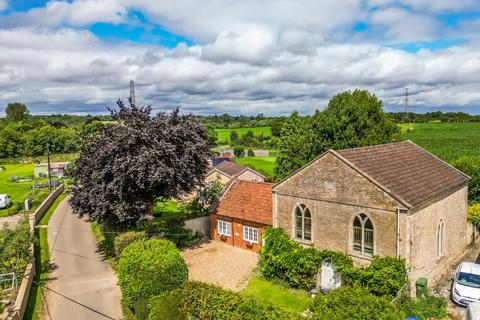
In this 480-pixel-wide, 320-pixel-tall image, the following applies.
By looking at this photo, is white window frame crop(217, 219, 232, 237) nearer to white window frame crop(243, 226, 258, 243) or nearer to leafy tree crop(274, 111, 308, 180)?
white window frame crop(243, 226, 258, 243)

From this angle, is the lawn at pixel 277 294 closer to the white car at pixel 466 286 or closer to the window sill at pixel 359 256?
the window sill at pixel 359 256

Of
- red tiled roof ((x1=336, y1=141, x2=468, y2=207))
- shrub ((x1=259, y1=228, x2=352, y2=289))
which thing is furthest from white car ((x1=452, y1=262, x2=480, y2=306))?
shrub ((x1=259, y1=228, x2=352, y2=289))

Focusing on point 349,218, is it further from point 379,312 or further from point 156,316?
point 156,316

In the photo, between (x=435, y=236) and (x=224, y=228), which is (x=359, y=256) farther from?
(x=224, y=228)

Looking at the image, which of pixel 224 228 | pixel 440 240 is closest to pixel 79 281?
pixel 224 228

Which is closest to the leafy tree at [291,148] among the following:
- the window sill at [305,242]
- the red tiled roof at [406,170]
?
the red tiled roof at [406,170]
